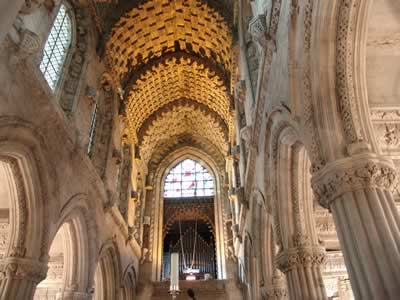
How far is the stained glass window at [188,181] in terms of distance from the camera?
2197cm

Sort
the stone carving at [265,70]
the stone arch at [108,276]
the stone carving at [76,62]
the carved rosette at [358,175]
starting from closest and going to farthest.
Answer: the carved rosette at [358,175], the stone carving at [265,70], the stone carving at [76,62], the stone arch at [108,276]

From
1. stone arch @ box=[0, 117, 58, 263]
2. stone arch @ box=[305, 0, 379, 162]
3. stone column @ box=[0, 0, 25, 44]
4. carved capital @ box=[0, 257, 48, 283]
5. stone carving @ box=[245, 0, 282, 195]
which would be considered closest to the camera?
stone column @ box=[0, 0, 25, 44]

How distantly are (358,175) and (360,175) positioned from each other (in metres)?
0.02

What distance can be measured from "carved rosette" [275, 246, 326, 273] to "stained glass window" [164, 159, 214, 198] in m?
14.7

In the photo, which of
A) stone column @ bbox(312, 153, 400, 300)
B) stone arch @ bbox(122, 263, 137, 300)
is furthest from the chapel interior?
stone arch @ bbox(122, 263, 137, 300)

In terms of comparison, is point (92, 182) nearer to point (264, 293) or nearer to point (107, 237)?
point (107, 237)

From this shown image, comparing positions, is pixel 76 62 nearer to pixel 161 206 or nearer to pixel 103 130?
pixel 103 130

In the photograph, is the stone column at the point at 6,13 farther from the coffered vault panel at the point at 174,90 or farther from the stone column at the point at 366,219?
the coffered vault panel at the point at 174,90

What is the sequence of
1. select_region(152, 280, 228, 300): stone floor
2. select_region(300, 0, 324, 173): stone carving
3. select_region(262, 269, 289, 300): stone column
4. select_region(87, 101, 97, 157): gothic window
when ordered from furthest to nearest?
select_region(152, 280, 228, 300): stone floor < select_region(87, 101, 97, 157): gothic window < select_region(262, 269, 289, 300): stone column < select_region(300, 0, 324, 173): stone carving

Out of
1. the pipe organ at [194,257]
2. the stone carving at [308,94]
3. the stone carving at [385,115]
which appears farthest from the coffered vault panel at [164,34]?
the pipe organ at [194,257]

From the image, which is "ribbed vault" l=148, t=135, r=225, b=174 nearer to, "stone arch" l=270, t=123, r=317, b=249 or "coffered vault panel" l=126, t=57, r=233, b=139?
"coffered vault panel" l=126, t=57, r=233, b=139

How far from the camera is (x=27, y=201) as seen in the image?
27.0 ft

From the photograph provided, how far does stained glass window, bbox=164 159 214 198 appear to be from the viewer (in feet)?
72.1

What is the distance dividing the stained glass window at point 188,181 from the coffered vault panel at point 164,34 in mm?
7652
